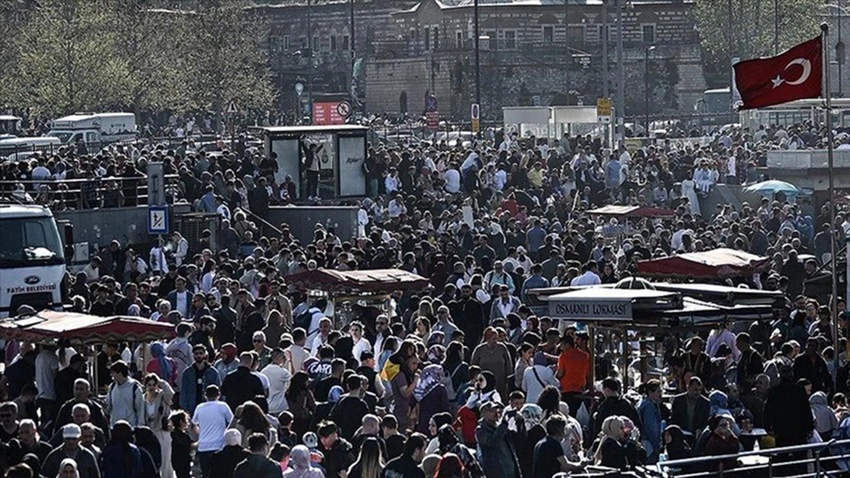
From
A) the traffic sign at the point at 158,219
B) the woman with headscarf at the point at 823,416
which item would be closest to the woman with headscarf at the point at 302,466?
the woman with headscarf at the point at 823,416

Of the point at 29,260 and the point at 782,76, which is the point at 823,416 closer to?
the point at 782,76

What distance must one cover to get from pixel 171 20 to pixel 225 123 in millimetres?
5139

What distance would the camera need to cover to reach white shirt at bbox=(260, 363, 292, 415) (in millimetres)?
18984

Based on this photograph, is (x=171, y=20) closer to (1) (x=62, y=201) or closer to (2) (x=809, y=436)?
(1) (x=62, y=201)

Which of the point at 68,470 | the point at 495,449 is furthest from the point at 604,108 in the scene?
the point at 68,470

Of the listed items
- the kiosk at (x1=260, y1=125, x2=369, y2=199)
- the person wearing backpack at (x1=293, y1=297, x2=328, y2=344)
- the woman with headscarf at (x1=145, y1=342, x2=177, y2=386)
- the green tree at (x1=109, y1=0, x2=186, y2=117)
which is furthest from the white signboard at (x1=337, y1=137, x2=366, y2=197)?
the green tree at (x1=109, y1=0, x2=186, y2=117)

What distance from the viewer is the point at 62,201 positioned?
35.3 metres

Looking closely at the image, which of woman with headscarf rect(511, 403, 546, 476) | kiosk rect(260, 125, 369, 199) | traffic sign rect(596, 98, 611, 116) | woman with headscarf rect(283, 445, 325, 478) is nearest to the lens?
woman with headscarf rect(283, 445, 325, 478)

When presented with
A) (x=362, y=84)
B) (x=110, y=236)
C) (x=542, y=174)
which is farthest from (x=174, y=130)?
(x=110, y=236)

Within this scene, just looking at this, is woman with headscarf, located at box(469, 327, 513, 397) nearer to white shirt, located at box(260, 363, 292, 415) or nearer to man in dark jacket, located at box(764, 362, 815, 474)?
white shirt, located at box(260, 363, 292, 415)

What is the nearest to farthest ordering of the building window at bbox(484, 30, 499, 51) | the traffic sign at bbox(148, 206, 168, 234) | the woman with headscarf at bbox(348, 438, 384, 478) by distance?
the woman with headscarf at bbox(348, 438, 384, 478) < the traffic sign at bbox(148, 206, 168, 234) < the building window at bbox(484, 30, 499, 51)

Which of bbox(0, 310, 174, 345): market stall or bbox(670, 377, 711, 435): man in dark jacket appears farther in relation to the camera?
bbox(0, 310, 174, 345): market stall

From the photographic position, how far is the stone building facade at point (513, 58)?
10931cm

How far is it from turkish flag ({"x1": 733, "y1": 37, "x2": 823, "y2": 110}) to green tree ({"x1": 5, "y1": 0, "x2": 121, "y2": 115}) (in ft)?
184
